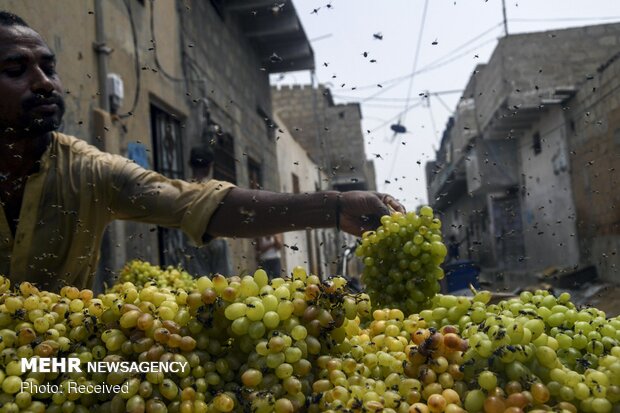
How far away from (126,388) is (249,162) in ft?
34.9

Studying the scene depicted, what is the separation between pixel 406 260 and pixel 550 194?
1723cm

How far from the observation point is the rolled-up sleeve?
6.84ft

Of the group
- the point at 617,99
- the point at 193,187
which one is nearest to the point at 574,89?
the point at 617,99

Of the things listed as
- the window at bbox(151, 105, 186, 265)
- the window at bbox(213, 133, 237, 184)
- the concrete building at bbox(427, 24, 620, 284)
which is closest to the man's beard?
the window at bbox(151, 105, 186, 265)

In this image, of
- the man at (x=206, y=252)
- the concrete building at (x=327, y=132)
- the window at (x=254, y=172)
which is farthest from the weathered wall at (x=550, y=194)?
the man at (x=206, y=252)

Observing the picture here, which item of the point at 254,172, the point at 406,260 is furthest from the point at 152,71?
the point at 254,172

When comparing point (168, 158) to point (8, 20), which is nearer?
point (8, 20)

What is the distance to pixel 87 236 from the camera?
7.39 ft

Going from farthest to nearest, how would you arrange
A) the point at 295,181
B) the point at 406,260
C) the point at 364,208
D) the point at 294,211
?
the point at 295,181 → the point at 294,211 → the point at 364,208 → the point at 406,260

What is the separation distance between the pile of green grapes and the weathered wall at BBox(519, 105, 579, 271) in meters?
13.7

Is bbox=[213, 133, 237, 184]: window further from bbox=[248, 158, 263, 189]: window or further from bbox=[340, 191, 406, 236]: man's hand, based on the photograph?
bbox=[340, 191, 406, 236]: man's hand

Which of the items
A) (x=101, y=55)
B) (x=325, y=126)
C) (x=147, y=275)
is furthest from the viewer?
(x=325, y=126)

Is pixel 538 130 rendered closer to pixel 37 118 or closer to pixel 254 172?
pixel 254 172

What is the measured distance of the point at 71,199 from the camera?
86.9 inches
